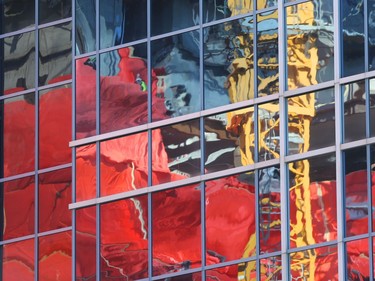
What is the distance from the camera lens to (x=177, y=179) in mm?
43125

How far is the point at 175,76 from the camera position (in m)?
43.7

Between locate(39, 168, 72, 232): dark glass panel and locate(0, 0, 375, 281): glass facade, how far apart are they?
55.4 inches

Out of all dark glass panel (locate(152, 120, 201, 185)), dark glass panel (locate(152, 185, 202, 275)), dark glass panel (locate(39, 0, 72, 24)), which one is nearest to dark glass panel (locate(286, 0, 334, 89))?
dark glass panel (locate(152, 120, 201, 185))

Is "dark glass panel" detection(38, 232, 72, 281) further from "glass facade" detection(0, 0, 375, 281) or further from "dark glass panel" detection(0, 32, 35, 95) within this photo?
"dark glass panel" detection(0, 32, 35, 95)

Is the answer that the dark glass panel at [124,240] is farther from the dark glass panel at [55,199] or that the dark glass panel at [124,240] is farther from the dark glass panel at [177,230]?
the dark glass panel at [55,199]

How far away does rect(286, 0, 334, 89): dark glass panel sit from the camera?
→ 41562 millimetres

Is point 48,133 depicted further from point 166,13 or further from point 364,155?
point 364,155

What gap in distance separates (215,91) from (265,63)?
1360mm

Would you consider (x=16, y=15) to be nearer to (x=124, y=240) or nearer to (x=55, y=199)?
(x=55, y=199)

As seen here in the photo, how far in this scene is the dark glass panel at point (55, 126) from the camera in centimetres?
4856

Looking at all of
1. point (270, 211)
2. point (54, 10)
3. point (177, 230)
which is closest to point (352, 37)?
point (270, 211)

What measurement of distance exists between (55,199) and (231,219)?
7.44 meters

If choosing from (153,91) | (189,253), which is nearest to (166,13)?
(153,91)

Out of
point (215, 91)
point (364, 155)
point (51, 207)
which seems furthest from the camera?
point (51, 207)
